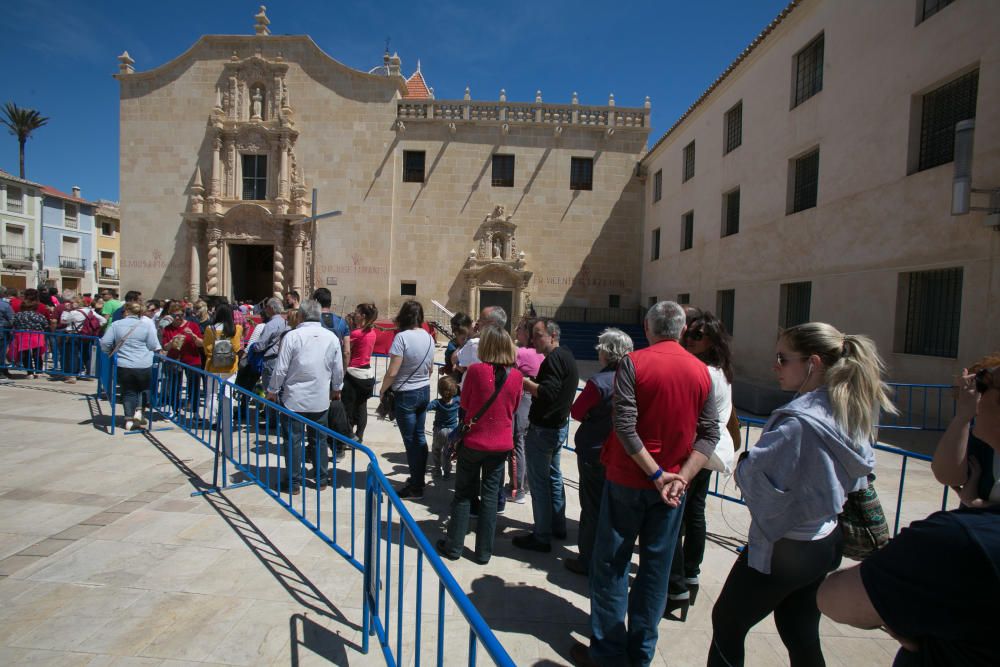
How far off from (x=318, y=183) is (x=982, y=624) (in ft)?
72.0

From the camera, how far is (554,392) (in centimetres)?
376

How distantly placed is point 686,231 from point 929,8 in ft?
30.3

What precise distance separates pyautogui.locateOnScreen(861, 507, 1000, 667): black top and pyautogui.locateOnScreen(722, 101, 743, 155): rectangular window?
49.4ft

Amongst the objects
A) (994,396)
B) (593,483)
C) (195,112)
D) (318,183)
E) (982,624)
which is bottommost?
(593,483)

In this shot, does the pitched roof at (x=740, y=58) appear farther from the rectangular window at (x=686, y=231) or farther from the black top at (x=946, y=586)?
the black top at (x=946, y=586)

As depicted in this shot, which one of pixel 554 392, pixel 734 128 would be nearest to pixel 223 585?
pixel 554 392

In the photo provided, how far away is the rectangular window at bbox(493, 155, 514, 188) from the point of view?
2058 centimetres

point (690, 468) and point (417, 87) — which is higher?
point (417, 87)

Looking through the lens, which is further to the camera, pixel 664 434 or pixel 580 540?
pixel 580 540

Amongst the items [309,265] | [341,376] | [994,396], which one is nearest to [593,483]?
[994,396]

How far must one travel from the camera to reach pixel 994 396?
1420mm

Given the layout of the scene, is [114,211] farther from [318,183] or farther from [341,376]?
[341,376]

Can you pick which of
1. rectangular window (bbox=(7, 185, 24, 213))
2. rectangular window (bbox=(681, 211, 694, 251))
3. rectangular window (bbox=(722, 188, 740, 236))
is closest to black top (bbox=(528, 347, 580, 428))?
rectangular window (bbox=(722, 188, 740, 236))

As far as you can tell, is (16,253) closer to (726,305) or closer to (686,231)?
(686,231)
